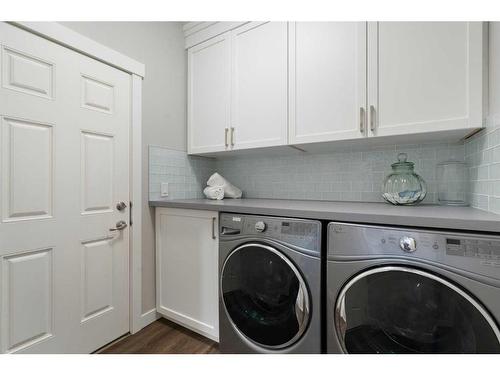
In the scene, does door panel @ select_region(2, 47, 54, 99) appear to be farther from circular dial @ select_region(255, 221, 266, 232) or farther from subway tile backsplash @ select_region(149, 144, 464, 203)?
circular dial @ select_region(255, 221, 266, 232)

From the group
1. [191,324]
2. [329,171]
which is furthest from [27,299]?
[329,171]

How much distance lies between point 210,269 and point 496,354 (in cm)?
129

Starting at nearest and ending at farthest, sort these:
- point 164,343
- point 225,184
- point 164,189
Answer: point 164,343
point 164,189
point 225,184

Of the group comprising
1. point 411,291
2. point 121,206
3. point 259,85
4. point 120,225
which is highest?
point 259,85

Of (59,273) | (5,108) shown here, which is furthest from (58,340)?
(5,108)

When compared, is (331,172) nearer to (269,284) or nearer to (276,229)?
(276,229)

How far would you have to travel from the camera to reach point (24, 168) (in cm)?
122

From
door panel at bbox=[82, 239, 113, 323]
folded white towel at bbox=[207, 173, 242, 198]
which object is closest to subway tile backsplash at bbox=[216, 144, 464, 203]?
folded white towel at bbox=[207, 173, 242, 198]

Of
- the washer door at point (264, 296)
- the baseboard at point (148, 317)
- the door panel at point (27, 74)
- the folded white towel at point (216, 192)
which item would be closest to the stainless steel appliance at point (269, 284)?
the washer door at point (264, 296)

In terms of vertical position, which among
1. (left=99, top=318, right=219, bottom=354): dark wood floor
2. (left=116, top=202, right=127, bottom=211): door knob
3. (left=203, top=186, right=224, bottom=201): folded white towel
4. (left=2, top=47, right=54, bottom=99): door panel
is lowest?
(left=99, top=318, right=219, bottom=354): dark wood floor

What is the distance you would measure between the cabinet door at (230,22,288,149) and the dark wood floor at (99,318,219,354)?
4.48 ft

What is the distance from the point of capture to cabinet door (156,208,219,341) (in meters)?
1.52

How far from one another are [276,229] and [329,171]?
83 cm

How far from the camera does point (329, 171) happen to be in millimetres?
1829
